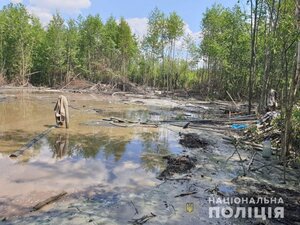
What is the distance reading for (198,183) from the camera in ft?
25.6

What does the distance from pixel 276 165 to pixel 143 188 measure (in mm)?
4339

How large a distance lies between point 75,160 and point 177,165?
2.87 metres

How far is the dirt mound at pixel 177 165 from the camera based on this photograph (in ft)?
27.8

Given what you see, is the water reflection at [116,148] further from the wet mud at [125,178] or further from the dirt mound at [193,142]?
the dirt mound at [193,142]

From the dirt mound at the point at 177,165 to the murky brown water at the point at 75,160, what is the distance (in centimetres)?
24

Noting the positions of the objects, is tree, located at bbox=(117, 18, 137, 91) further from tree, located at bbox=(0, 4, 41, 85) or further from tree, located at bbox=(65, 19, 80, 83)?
tree, located at bbox=(0, 4, 41, 85)

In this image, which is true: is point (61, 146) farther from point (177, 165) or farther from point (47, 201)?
point (47, 201)

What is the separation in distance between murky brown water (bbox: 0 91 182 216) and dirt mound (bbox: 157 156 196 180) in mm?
239

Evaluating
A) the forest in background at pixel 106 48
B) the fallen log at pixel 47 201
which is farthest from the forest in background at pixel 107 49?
the fallen log at pixel 47 201

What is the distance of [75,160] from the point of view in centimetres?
939

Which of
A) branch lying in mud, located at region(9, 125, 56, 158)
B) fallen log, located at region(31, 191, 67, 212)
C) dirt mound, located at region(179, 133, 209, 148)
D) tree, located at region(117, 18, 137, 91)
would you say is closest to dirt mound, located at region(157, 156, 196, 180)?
dirt mound, located at region(179, 133, 209, 148)

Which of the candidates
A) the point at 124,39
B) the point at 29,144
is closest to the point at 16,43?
the point at 124,39

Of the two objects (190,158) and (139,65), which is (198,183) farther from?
(139,65)

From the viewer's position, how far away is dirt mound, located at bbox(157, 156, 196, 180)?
847 centimetres
